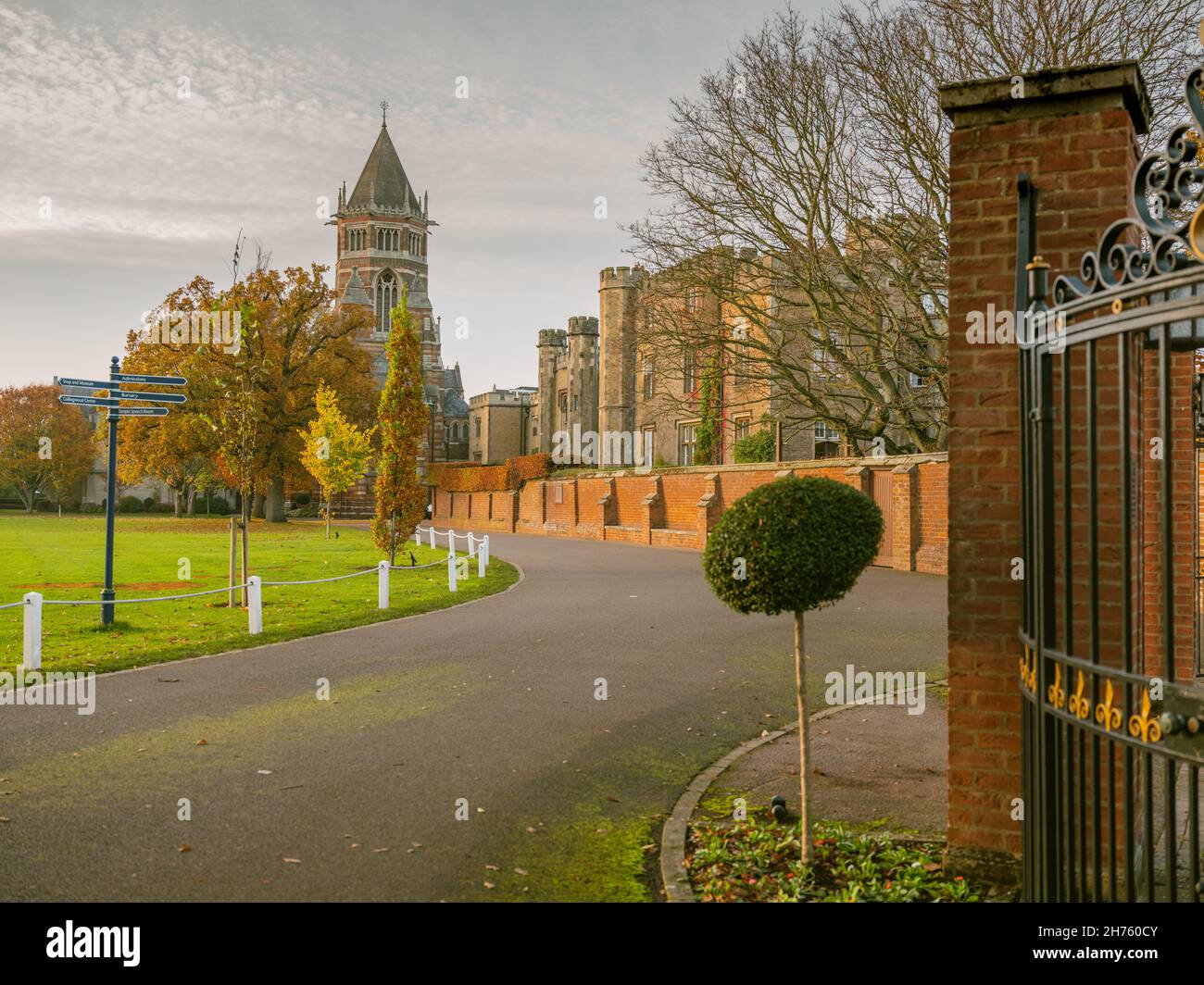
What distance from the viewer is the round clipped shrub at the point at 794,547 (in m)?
5.25

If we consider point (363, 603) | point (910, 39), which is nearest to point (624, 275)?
point (910, 39)

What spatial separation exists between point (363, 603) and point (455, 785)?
36.4 feet

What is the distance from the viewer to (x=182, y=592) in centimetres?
1908

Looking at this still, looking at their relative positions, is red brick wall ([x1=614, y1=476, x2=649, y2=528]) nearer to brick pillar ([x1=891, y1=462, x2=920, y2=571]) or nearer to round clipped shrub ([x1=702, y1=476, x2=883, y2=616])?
brick pillar ([x1=891, y1=462, x2=920, y2=571])

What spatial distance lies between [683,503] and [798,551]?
1198 inches

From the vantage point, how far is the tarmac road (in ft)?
16.7

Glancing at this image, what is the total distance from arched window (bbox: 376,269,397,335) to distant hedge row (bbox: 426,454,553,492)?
34.7 m

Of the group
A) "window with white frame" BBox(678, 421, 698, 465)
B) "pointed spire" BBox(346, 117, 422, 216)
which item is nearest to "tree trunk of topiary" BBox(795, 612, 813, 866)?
"window with white frame" BBox(678, 421, 698, 465)

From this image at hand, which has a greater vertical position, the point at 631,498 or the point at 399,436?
the point at 399,436

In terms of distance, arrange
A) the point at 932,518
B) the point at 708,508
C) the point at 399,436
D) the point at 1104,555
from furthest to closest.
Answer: the point at 708,508 → the point at 399,436 → the point at 932,518 → the point at 1104,555

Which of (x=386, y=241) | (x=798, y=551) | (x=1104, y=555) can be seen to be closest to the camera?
(x=1104, y=555)

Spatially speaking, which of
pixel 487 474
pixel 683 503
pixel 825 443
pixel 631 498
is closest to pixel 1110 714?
pixel 683 503

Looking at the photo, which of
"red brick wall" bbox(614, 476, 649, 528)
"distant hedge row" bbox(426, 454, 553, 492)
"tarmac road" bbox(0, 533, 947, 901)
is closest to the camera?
"tarmac road" bbox(0, 533, 947, 901)

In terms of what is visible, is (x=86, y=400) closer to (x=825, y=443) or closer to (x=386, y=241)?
(x=825, y=443)
